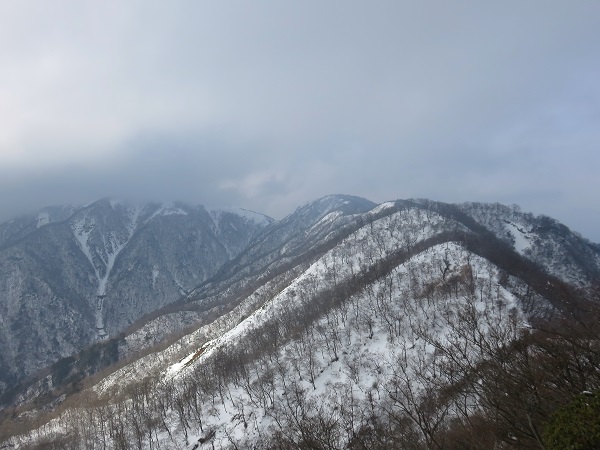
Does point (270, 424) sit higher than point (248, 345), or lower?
lower

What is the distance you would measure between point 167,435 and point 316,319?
5782cm

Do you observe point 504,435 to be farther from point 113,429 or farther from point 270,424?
point 113,429

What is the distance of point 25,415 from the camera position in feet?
573

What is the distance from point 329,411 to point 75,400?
132 metres

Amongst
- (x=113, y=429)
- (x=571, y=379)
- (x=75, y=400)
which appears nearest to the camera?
(x=571, y=379)

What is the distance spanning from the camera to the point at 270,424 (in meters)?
82.7

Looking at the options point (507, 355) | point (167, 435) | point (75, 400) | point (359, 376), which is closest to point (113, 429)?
point (167, 435)

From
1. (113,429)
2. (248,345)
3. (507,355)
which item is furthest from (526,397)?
(248,345)

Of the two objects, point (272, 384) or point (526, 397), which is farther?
point (272, 384)

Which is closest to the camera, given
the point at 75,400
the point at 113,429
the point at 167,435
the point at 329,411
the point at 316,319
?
the point at 329,411

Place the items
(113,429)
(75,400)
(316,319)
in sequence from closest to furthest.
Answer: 1. (113,429)
2. (316,319)
3. (75,400)

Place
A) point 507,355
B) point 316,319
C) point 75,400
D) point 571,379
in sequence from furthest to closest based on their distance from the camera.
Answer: point 75,400 → point 316,319 → point 507,355 → point 571,379

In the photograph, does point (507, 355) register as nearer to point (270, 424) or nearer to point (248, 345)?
point (270, 424)

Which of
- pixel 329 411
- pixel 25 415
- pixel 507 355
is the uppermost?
pixel 25 415
